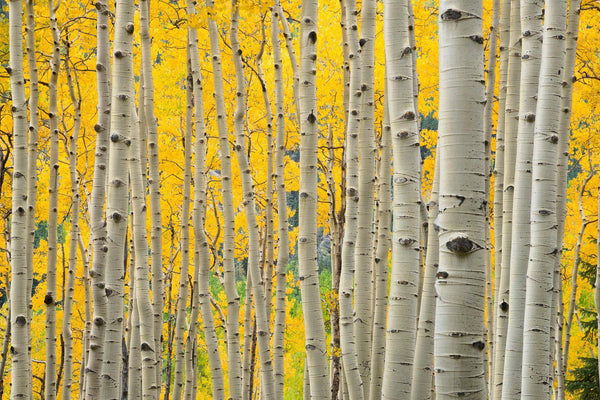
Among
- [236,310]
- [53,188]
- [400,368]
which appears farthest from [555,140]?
[53,188]

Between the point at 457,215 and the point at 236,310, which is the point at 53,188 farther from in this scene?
the point at 457,215

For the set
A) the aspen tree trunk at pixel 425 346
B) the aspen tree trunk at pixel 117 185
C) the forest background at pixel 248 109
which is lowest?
the aspen tree trunk at pixel 425 346

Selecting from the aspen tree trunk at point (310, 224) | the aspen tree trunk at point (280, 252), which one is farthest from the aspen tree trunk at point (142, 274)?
the aspen tree trunk at point (310, 224)

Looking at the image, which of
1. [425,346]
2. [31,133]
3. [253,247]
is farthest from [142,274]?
[425,346]

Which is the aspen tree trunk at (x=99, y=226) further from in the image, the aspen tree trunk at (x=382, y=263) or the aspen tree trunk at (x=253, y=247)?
the aspen tree trunk at (x=382, y=263)

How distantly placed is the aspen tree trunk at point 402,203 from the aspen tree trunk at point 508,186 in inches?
39.8

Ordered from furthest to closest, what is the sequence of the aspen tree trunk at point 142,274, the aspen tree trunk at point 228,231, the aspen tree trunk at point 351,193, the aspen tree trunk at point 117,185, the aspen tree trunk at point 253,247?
1. the aspen tree trunk at point 228,231
2. the aspen tree trunk at point 253,247
3. the aspen tree trunk at point 142,274
4. the aspen tree trunk at point 351,193
5. the aspen tree trunk at point 117,185

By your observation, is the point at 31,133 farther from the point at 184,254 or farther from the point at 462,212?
the point at 462,212

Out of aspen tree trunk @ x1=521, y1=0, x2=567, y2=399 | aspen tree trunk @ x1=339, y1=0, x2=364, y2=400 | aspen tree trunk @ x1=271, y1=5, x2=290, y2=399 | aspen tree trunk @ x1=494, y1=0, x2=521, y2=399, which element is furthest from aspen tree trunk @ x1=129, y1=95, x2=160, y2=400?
aspen tree trunk @ x1=521, y1=0, x2=567, y2=399

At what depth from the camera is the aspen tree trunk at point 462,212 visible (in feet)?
5.82

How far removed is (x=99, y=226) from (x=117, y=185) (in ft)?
1.02

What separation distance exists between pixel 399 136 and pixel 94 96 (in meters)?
9.05

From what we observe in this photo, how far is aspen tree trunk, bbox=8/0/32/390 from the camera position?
12.9ft

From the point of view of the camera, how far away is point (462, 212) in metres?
1.78
